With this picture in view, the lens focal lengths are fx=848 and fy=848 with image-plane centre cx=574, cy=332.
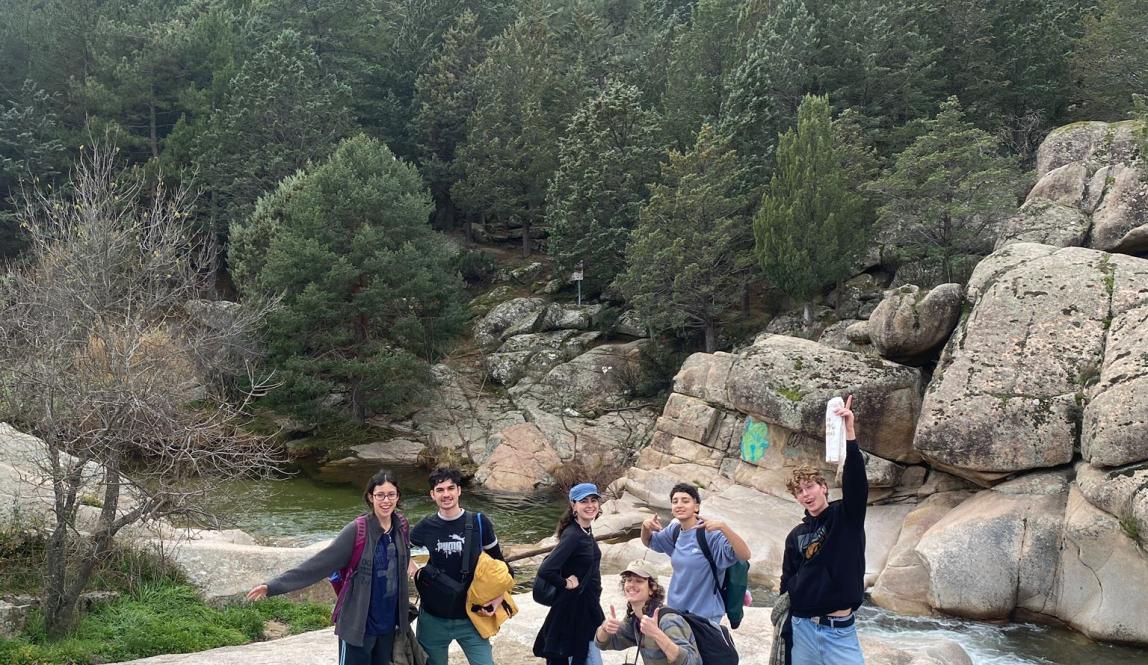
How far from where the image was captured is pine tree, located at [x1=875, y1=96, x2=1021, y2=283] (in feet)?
73.3

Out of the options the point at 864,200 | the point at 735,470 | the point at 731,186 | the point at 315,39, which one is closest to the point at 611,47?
the point at 315,39

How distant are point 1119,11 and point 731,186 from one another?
559 inches

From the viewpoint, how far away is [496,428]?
28766mm

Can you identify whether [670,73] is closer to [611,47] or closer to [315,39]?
[611,47]

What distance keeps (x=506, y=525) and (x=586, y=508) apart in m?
15.8

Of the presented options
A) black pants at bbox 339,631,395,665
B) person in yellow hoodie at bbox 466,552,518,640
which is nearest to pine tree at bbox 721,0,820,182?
person in yellow hoodie at bbox 466,552,518,640

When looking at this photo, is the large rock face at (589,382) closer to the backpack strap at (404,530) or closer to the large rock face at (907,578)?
the large rock face at (907,578)

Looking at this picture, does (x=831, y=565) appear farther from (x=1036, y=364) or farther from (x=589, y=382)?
(x=589, y=382)

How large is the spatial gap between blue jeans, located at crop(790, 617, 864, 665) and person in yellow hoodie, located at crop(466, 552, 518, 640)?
191 centimetres

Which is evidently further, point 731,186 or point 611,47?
point 611,47

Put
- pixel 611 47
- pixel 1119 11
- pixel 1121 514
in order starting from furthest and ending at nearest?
pixel 611 47 < pixel 1119 11 < pixel 1121 514

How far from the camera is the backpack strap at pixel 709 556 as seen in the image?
5465mm

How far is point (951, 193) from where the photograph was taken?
919 inches

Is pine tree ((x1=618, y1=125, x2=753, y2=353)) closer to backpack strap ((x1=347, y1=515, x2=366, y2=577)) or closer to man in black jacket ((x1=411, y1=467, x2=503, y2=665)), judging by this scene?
man in black jacket ((x1=411, y1=467, x2=503, y2=665))
